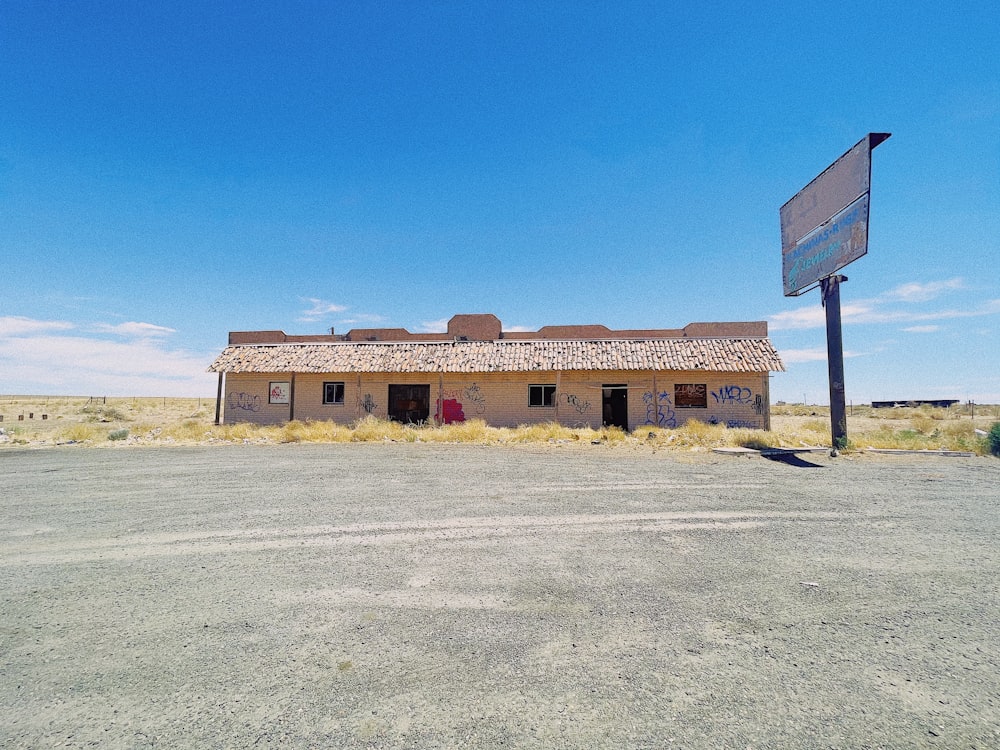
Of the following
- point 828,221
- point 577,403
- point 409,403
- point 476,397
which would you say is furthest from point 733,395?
point 409,403

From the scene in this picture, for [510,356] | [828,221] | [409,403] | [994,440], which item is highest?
[828,221]

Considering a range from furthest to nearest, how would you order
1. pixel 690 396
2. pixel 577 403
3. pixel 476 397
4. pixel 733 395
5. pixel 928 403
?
1. pixel 928 403
2. pixel 476 397
3. pixel 577 403
4. pixel 690 396
5. pixel 733 395

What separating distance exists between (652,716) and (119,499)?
8596 millimetres

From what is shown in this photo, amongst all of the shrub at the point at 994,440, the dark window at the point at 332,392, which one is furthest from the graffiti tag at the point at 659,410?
the dark window at the point at 332,392

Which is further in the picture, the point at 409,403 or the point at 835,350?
the point at 409,403

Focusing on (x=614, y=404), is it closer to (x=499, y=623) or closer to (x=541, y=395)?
(x=541, y=395)

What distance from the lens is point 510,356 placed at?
23344mm

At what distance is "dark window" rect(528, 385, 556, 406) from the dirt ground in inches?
593

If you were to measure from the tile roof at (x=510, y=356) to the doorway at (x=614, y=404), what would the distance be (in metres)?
1.29

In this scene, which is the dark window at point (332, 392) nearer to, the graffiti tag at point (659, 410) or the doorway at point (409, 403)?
the doorway at point (409, 403)

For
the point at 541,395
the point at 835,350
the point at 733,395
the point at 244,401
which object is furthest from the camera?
the point at 244,401

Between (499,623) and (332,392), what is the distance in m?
22.3

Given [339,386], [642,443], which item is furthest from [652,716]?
[339,386]

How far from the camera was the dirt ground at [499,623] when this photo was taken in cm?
235
